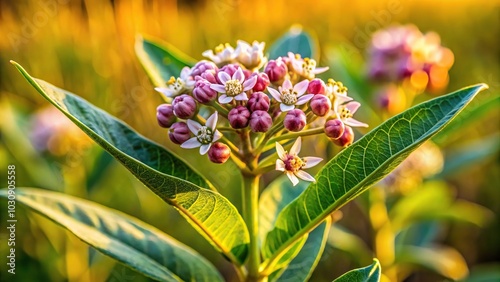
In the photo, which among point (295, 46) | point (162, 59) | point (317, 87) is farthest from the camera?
point (295, 46)

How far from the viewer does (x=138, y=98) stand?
13.1ft

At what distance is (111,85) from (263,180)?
3.91 ft

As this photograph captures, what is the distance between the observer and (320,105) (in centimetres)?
130

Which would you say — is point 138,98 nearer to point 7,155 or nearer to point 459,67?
point 7,155

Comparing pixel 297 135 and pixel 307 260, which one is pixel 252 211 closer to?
pixel 297 135

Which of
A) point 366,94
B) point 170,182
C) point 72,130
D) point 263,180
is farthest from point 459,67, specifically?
point 170,182

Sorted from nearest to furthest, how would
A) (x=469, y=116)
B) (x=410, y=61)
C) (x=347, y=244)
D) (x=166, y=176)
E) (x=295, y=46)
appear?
(x=166, y=176) → (x=295, y=46) → (x=469, y=116) → (x=347, y=244) → (x=410, y=61)

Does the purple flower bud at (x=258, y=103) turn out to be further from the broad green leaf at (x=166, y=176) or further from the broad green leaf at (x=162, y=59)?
the broad green leaf at (x=162, y=59)

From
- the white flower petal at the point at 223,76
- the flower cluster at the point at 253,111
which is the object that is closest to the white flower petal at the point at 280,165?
the flower cluster at the point at 253,111

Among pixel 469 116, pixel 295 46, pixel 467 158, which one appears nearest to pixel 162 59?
pixel 295 46

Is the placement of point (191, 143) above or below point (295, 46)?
below

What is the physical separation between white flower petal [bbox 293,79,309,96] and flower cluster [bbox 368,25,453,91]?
1305 millimetres

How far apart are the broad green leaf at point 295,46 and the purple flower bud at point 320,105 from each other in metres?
0.63

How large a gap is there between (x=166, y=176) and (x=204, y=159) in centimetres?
264
